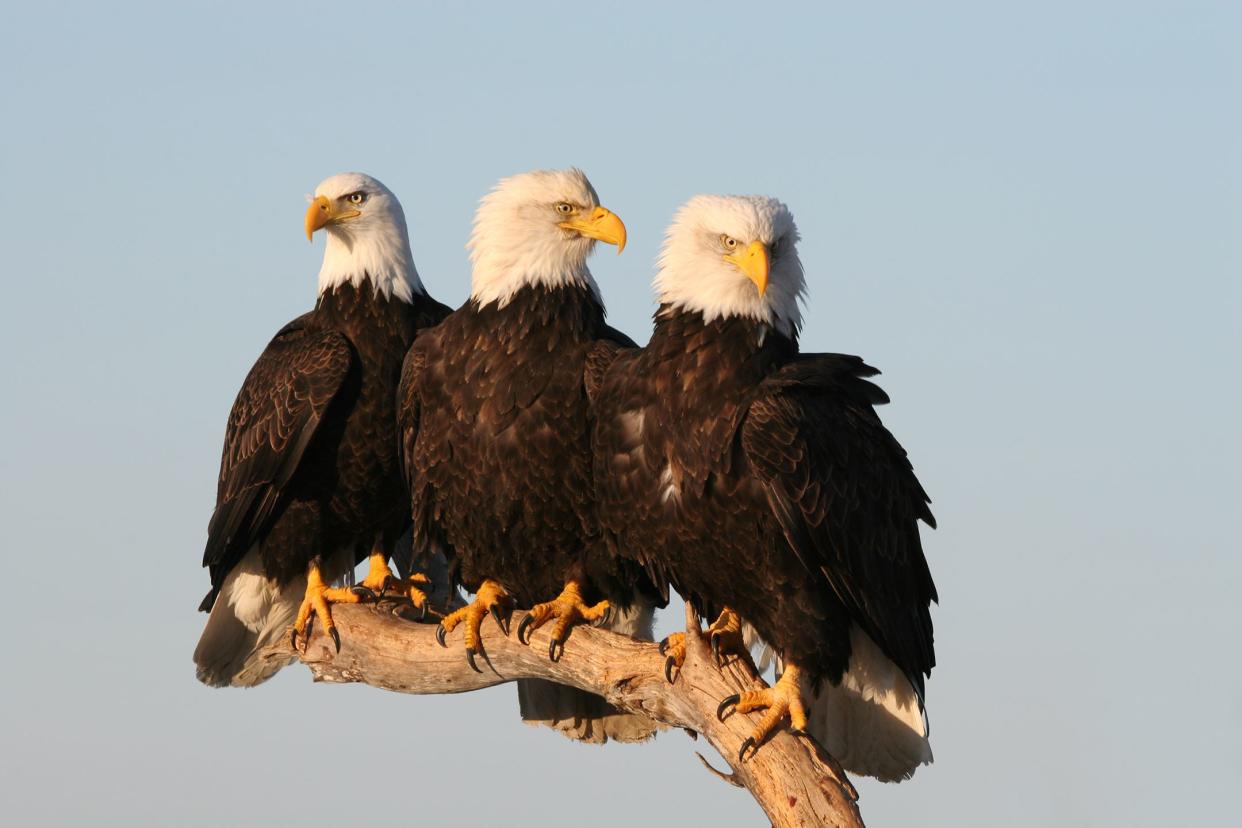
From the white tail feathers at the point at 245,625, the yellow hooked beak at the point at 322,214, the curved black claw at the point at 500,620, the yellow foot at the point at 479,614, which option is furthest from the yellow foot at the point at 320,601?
the yellow hooked beak at the point at 322,214

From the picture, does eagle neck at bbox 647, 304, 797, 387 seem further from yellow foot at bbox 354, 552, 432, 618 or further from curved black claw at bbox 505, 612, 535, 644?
yellow foot at bbox 354, 552, 432, 618

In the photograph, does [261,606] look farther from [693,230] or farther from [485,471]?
[693,230]

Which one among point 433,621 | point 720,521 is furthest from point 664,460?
point 433,621

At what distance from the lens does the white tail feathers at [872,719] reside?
9.80 meters

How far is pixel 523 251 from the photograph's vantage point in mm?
10219

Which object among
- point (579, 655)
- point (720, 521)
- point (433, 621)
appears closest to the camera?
point (720, 521)

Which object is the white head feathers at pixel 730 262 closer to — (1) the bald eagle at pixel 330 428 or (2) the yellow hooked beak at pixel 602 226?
(2) the yellow hooked beak at pixel 602 226

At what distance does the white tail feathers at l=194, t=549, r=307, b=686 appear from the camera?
11.5 m

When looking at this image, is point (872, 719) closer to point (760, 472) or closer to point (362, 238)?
point (760, 472)

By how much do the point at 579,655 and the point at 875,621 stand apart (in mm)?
1421

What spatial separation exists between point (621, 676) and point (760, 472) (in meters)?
1.28

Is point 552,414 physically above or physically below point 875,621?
above

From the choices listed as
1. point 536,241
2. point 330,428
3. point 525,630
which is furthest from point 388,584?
point 536,241

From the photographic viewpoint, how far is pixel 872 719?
9.88m
